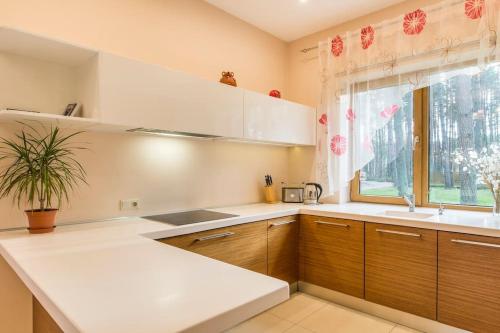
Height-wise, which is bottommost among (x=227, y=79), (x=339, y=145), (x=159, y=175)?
(x=159, y=175)

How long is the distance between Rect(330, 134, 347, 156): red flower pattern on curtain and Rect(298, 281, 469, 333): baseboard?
1.31 m

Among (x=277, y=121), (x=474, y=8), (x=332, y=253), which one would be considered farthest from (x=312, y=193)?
(x=474, y=8)

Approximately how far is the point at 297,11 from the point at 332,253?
7.60ft

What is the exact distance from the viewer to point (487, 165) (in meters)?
2.34

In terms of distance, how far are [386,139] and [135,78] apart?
2287mm

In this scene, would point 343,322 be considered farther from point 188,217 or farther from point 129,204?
point 129,204

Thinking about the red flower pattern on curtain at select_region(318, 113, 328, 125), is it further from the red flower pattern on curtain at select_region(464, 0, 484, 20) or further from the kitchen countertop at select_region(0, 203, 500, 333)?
the kitchen countertop at select_region(0, 203, 500, 333)

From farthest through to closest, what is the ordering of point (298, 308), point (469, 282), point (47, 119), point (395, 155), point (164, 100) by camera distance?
point (395, 155)
point (298, 308)
point (164, 100)
point (469, 282)
point (47, 119)

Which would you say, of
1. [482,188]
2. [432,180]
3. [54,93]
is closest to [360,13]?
[432,180]

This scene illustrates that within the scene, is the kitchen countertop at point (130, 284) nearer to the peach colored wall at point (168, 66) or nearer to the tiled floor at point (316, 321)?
the peach colored wall at point (168, 66)

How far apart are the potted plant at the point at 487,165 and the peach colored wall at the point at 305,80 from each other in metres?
1.10

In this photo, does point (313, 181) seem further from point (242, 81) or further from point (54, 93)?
point (54, 93)

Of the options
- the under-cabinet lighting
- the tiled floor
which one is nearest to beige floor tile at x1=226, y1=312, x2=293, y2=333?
the tiled floor

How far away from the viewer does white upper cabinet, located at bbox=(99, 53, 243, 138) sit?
179 centimetres
